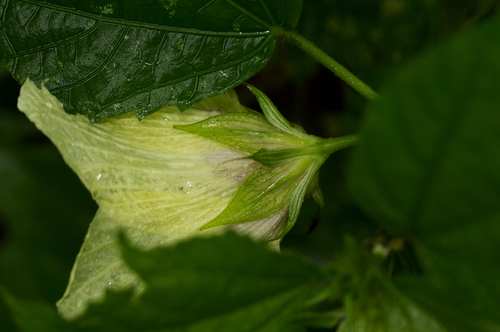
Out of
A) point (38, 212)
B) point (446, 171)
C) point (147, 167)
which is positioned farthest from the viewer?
point (38, 212)

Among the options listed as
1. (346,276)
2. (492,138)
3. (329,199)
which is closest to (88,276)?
(346,276)

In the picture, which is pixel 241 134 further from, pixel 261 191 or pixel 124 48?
pixel 124 48

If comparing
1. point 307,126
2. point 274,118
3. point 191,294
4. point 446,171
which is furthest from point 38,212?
point 446,171

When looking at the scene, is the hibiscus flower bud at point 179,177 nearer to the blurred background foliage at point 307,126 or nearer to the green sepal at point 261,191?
the green sepal at point 261,191

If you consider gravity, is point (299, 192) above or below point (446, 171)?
below

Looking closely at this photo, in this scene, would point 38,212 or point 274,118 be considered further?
point 38,212

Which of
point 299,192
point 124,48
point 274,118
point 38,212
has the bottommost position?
point 38,212
